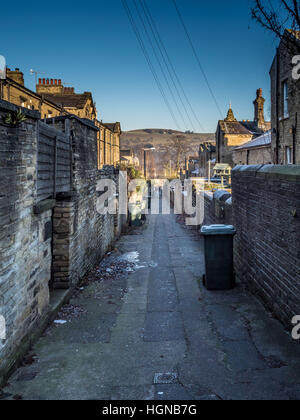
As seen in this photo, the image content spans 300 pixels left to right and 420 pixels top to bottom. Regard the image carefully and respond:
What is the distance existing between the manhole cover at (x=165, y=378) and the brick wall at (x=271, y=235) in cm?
208

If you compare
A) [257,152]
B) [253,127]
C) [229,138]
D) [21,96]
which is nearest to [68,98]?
[21,96]

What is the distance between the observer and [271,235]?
5.90 metres

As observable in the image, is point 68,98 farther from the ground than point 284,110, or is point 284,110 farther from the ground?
point 68,98

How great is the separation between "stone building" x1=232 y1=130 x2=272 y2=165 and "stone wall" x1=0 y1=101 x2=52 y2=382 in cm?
1781

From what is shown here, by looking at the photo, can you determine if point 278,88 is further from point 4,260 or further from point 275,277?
point 4,260

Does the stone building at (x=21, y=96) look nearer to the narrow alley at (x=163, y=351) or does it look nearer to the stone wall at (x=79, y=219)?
the stone wall at (x=79, y=219)

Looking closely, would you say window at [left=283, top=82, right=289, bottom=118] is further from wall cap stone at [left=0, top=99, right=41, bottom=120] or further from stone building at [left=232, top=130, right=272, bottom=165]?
wall cap stone at [left=0, top=99, right=41, bottom=120]

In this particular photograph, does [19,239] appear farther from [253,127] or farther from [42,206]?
[253,127]

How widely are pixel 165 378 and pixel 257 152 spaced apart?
2116 cm

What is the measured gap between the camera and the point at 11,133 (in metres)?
4.03

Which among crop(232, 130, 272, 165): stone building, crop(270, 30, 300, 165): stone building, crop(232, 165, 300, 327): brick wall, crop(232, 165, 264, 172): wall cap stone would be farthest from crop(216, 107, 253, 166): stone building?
crop(232, 165, 300, 327): brick wall

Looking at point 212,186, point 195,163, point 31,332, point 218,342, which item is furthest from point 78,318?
point 195,163

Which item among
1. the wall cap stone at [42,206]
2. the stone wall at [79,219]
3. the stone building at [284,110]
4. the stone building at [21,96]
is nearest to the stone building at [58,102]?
the stone building at [21,96]
